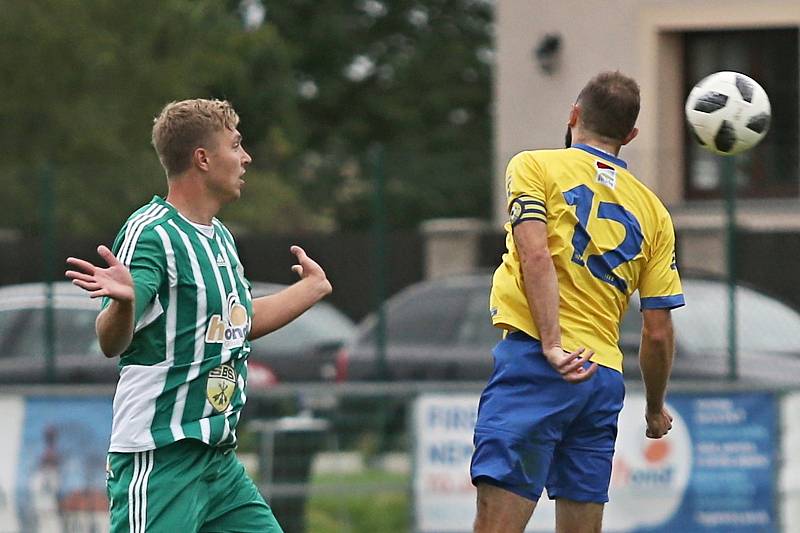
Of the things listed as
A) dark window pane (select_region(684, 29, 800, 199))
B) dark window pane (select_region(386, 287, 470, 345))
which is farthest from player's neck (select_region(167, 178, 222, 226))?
dark window pane (select_region(684, 29, 800, 199))

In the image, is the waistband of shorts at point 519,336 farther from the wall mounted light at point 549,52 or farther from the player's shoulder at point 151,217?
the wall mounted light at point 549,52

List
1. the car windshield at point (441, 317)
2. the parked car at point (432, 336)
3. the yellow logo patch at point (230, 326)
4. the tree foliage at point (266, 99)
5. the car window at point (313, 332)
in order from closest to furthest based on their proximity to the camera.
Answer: the yellow logo patch at point (230, 326) < the parked car at point (432, 336) < the tree foliage at point (266, 99) < the car windshield at point (441, 317) < the car window at point (313, 332)

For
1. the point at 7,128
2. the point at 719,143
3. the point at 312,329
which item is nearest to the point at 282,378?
the point at 312,329

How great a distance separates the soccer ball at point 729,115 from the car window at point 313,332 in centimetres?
682

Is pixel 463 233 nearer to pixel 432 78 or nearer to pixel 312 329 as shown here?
pixel 312 329

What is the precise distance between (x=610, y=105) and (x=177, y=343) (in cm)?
177

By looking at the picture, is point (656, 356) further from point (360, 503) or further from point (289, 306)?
point (360, 503)

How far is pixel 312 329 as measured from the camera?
45.9 ft

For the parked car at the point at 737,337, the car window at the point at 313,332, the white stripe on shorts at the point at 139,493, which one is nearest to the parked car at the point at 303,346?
the car window at the point at 313,332

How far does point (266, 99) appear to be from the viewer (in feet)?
101

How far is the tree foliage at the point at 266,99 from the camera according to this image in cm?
1238

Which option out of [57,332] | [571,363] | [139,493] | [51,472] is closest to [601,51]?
[57,332]

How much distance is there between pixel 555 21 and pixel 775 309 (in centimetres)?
970

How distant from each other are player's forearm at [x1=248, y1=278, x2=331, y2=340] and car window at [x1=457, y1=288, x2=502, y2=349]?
6.57 metres
